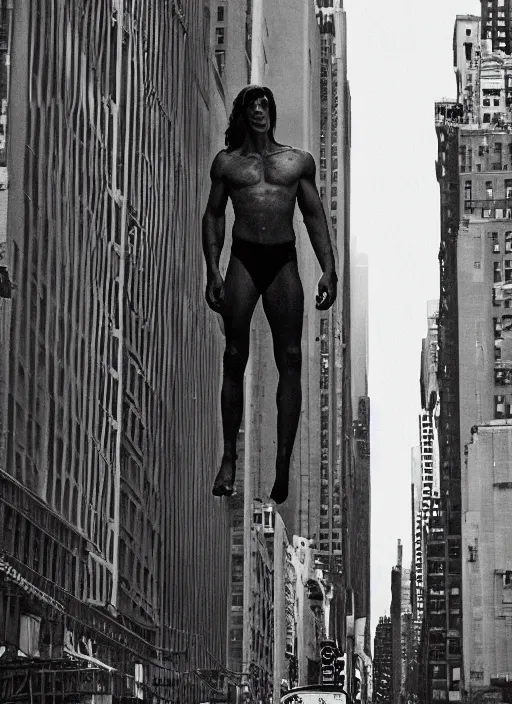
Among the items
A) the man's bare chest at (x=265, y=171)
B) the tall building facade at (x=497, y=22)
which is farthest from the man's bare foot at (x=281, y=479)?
the tall building facade at (x=497, y=22)

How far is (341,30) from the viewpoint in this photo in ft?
175

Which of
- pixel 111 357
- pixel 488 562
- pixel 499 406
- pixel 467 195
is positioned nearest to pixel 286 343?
pixel 111 357

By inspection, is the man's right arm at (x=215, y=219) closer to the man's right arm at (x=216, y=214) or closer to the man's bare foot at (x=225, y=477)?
the man's right arm at (x=216, y=214)

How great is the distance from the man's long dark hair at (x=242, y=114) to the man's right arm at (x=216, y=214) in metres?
0.12

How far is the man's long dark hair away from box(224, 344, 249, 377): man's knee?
4.14 ft

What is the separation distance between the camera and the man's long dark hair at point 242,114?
380 inches

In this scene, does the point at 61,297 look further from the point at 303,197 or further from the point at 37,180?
the point at 303,197

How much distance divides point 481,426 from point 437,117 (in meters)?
17.9

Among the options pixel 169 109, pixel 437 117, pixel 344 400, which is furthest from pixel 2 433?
pixel 437 117

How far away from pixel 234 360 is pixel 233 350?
0.07 meters

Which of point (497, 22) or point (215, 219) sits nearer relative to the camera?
point (215, 219)

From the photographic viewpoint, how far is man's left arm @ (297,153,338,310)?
9.48 m

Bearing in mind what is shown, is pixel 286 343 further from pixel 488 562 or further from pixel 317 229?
pixel 488 562

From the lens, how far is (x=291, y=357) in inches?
389
